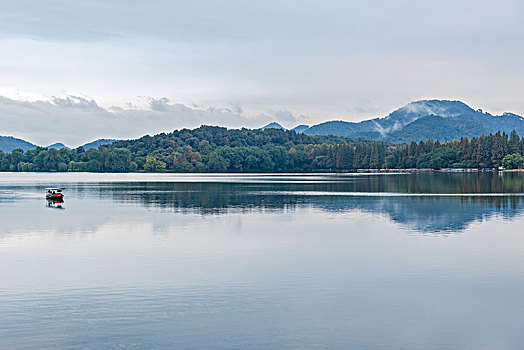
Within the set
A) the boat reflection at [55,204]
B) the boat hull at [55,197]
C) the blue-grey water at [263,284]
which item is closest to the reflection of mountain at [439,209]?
the blue-grey water at [263,284]

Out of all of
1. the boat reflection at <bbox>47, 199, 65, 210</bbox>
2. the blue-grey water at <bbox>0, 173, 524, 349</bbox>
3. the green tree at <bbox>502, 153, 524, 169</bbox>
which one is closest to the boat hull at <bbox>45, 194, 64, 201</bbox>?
the boat reflection at <bbox>47, 199, 65, 210</bbox>

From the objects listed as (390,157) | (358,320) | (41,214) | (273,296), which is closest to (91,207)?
(41,214)

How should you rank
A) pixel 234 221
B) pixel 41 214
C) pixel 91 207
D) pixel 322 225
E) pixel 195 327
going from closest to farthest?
pixel 195 327 → pixel 322 225 → pixel 234 221 → pixel 41 214 → pixel 91 207

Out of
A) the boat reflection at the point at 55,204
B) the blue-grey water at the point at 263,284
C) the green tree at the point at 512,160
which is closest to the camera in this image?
the blue-grey water at the point at 263,284

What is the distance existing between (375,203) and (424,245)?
23456 millimetres

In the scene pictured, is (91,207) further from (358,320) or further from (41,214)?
(358,320)

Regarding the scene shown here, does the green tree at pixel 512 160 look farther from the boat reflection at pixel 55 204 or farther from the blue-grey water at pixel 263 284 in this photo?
the boat reflection at pixel 55 204

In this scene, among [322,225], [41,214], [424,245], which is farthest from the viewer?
[41,214]

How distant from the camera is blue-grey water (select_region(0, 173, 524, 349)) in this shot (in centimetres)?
1250

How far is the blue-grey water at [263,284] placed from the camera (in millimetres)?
12500

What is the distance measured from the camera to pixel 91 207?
46438 millimetres

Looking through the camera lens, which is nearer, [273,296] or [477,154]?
[273,296]

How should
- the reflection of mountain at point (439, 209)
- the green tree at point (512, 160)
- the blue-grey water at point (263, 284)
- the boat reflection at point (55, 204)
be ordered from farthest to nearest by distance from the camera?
the green tree at point (512, 160) < the boat reflection at point (55, 204) < the reflection of mountain at point (439, 209) < the blue-grey water at point (263, 284)

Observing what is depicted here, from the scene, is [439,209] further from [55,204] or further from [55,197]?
[55,197]
